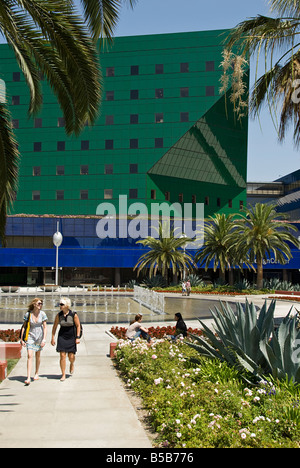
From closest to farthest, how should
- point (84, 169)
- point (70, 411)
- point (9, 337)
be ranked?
point (70, 411) → point (9, 337) → point (84, 169)

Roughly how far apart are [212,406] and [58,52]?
7.99 metres

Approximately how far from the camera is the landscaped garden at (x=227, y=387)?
6926 mm

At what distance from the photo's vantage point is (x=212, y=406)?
794cm

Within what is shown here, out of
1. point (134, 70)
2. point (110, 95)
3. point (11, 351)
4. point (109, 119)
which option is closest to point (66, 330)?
point (11, 351)

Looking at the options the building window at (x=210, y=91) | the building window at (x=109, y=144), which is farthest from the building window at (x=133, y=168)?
the building window at (x=210, y=91)

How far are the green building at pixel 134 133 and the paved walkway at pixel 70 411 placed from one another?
65.5m

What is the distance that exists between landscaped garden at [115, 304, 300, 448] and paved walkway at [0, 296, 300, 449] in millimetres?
453

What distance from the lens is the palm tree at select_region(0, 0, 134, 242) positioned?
10188 mm

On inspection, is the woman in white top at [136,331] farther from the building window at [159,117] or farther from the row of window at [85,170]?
the building window at [159,117]

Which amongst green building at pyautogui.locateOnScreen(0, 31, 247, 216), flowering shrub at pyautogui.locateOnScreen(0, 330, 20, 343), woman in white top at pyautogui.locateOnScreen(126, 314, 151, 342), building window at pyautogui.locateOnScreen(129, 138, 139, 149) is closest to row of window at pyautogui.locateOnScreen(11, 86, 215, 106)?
green building at pyautogui.locateOnScreen(0, 31, 247, 216)

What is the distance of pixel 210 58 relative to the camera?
77250 mm

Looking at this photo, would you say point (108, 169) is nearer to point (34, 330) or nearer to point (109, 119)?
point (109, 119)
